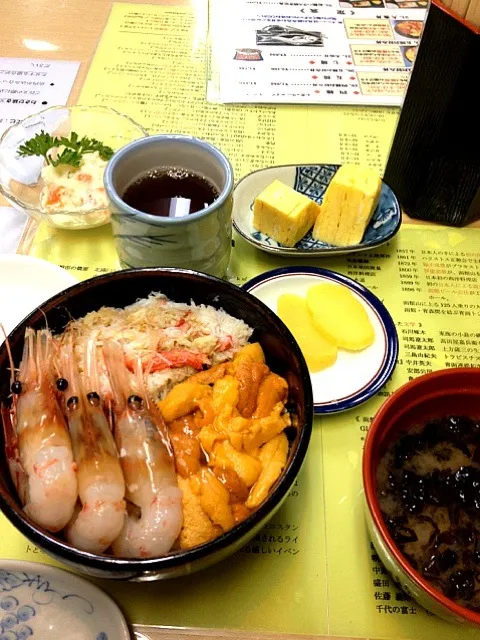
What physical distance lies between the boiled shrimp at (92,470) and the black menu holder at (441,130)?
974 millimetres

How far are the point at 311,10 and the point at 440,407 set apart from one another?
1.79 m

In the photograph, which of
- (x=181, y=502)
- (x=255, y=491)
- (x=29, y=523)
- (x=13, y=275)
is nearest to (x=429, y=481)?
(x=255, y=491)

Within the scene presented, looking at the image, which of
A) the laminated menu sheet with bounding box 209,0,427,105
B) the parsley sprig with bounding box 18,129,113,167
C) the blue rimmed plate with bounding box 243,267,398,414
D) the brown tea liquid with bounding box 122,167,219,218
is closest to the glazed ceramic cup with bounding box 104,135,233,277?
the brown tea liquid with bounding box 122,167,219,218

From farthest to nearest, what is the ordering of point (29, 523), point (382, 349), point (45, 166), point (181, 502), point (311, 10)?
1. point (311, 10)
2. point (45, 166)
3. point (382, 349)
4. point (181, 502)
5. point (29, 523)

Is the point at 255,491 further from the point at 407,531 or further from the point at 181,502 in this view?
the point at 407,531

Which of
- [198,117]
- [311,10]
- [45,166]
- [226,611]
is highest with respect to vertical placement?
[311,10]

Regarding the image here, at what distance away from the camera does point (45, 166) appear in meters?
1.44

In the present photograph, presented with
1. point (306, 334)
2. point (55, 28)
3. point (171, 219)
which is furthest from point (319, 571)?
point (55, 28)

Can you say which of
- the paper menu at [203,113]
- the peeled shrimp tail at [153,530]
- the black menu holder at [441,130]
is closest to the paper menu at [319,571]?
the peeled shrimp tail at [153,530]

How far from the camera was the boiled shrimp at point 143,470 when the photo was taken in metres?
0.75

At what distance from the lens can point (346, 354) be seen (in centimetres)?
112

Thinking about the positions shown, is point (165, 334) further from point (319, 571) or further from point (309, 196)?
point (309, 196)

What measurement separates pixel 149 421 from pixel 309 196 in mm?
839

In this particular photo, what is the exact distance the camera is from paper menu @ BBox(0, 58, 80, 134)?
171 centimetres
